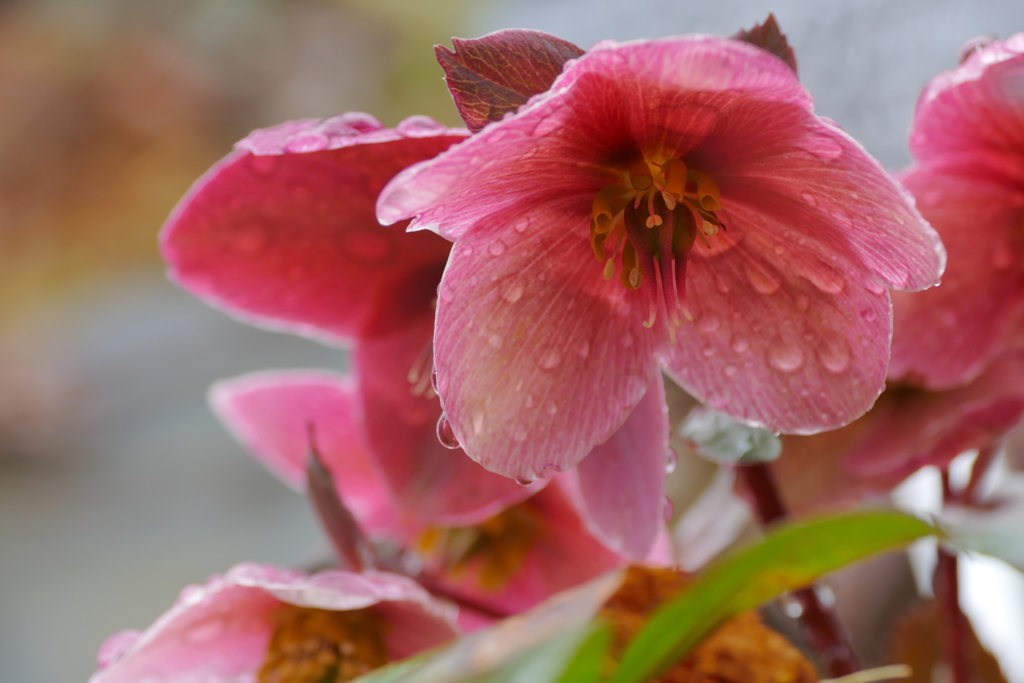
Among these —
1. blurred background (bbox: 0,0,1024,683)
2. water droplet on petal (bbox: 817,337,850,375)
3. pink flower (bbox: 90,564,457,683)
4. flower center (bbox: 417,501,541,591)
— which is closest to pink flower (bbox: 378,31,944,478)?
water droplet on petal (bbox: 817,337,850,375)

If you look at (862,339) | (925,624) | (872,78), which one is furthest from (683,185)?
(872,78)

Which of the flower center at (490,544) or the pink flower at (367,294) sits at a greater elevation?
the pink flower at (367,294)

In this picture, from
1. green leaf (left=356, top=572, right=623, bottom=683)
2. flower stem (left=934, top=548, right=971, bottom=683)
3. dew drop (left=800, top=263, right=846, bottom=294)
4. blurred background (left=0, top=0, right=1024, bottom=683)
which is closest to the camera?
green leaf (left=356, top=572, right=623, bottom=683)

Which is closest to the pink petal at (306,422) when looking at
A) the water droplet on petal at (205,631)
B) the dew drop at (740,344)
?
the water droplet on petal at (205,631)

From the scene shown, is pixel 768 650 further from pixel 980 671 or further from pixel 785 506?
pixel 980 671

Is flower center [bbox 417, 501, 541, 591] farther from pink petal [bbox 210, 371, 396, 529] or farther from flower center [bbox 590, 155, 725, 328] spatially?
flower center [bbox 590, 155, 725, 328]

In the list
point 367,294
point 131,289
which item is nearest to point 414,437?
point 367,294

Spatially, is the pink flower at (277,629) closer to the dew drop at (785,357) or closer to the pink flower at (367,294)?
the pink flower at (367,294)

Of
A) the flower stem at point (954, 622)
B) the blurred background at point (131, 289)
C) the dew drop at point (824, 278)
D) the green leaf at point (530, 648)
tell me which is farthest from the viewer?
the blurred background at point (131, 289)
